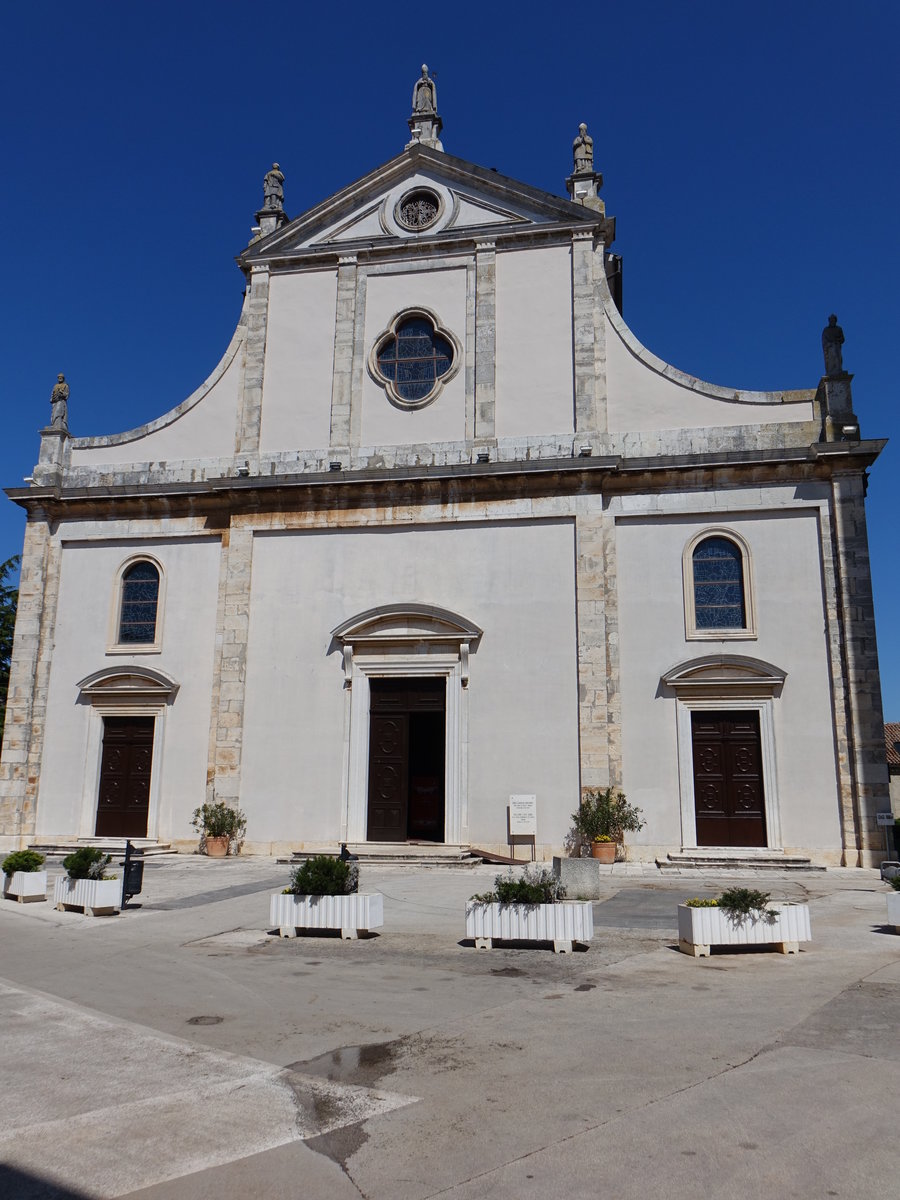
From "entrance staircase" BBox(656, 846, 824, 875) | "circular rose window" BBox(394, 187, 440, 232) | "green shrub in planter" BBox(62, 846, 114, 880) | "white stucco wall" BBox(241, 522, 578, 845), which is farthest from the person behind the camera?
"circular rose window" BBox(394, 187, 440, 232)

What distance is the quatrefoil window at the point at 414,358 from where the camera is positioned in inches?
902

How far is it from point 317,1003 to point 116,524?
17.7 m

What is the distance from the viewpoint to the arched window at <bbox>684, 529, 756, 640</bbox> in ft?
66.6

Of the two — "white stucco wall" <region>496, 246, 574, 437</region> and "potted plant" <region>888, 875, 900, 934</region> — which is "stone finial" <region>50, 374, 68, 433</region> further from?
"potted plant" <region>888, 875, 900, 934</region>

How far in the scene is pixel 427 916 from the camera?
13086mm

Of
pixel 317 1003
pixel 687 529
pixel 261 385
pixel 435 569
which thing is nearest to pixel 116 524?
pixel 261 385

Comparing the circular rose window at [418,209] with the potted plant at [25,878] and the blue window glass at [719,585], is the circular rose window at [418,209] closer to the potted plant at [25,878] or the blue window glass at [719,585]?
the blue window glass at [719,585]

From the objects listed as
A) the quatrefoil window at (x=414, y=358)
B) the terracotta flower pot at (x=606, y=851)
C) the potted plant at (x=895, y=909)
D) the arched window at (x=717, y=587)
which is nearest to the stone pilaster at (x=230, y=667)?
the quatrefoil window at (x=414, y=358)

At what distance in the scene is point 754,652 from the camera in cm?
2005

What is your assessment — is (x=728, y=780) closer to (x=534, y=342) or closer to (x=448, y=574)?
(x=448, y=574)

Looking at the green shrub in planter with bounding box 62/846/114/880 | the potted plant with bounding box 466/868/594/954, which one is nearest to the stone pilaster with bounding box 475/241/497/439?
the green shrub in planter with bounding box 62/846/114/880

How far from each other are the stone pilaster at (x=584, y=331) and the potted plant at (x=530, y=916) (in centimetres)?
1292

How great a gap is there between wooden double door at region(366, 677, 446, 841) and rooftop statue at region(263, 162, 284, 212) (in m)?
13.0

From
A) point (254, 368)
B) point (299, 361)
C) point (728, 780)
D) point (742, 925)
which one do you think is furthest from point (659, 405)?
point (742, 925)
